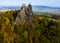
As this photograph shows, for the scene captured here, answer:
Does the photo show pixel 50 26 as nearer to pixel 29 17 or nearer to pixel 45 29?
pixel 45 29

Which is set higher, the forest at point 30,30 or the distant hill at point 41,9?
the distant hill at point 41,9

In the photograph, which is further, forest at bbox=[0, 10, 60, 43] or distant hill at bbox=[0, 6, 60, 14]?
distant hill at bbox=[0, 6, 60, 14]

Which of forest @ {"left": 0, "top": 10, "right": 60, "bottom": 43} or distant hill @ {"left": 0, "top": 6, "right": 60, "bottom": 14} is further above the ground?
distant hill @ {"left": 0, "top": 6, "right": 60, "bottom": 14}

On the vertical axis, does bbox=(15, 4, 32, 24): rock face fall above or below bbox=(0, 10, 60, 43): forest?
above

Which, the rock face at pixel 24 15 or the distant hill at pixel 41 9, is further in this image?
the distant hill at pixel 41 9

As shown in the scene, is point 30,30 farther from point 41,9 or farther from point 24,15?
point 41,9

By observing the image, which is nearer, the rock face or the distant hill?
the rock face
